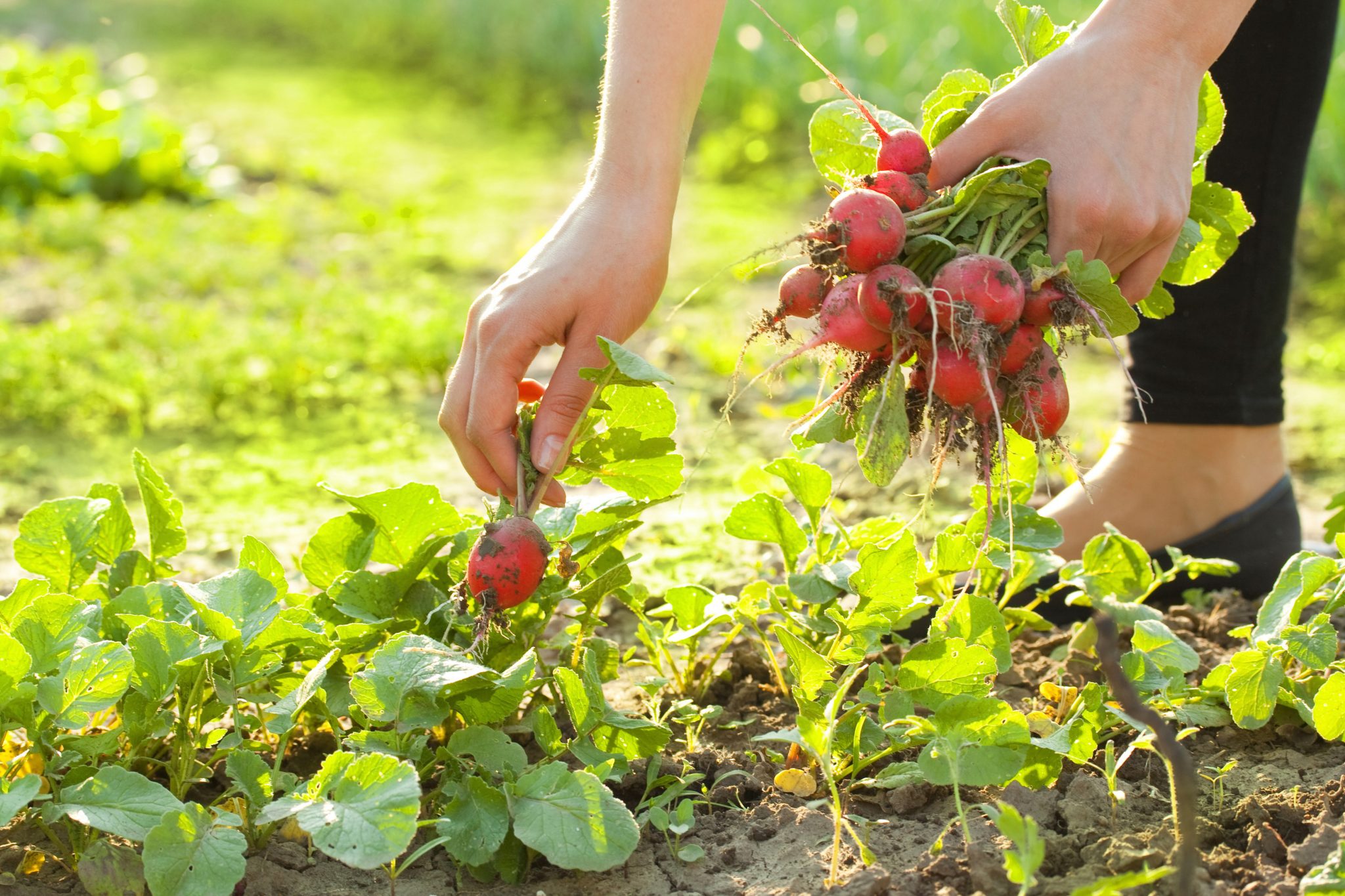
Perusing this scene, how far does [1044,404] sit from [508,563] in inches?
27.6

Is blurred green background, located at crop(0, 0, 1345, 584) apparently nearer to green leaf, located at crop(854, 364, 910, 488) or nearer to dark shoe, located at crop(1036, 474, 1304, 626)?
green leaf, located at crop(854, 364, 910, 488)

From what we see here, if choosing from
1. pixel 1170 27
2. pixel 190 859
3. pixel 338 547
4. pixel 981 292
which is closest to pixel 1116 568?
pixel 981 292

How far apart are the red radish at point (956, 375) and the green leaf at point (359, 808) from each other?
76cm

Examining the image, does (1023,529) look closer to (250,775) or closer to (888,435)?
(888,435)

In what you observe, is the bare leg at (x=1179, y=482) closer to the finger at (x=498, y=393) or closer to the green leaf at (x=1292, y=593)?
the green leaf at (x=1292, y=593)

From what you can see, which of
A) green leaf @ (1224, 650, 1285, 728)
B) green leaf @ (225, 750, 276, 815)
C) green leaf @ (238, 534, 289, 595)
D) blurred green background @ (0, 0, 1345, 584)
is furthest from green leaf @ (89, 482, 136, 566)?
green leaf @ (1224, 650, 1285, 728)

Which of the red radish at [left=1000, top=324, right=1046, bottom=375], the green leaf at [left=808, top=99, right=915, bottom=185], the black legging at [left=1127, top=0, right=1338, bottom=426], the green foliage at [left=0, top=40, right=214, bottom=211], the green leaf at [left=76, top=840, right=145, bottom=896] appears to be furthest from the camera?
the green foliage at [left=0, top=40, right=214, bottom=211]

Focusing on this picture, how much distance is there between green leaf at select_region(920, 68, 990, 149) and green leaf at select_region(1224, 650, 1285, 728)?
0.79 m

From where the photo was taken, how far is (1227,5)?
4.77ft

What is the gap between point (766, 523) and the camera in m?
1.64

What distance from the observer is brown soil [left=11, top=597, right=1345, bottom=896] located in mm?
1289

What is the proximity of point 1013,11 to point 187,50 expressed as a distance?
29.0 ft

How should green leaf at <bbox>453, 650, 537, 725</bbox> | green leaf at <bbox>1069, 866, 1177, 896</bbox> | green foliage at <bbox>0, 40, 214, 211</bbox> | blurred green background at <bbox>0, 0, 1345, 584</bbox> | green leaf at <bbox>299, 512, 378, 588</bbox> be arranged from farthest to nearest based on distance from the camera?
1. green foliage at <bbox>0, 40, 214, 211</bbox>
2. blurred green background at <bbox>0, 0, 1345, 584</bbox>
3. green leaf at <bbox>299, 512, 378, 588</bbox>
4. green leaf at <bbox>453, 650, 537, 725</bbox>
5. green leaf at <bbox>1069, 866, 1177, 896</bbox>

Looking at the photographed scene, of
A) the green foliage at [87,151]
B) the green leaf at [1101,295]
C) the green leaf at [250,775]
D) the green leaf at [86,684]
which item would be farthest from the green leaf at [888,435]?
the green foliage at [87,151]
